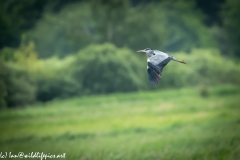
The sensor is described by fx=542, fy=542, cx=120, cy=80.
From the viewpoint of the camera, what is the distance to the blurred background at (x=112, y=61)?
60.3 feet

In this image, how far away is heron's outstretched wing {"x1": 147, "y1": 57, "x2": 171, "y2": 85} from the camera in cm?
Answer: 532

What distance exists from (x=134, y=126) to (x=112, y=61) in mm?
3519

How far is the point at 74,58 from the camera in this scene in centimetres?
2088

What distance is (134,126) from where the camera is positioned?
55.8ft

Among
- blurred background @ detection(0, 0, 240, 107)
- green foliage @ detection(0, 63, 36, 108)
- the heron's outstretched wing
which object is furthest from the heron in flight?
blurred background @ detection(0, 0, 240, 107)

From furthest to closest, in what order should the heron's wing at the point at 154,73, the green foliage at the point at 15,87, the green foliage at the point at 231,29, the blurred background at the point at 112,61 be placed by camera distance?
the green foliage at the point at 231,29
the blurred background at the point at 112,61
the green foliage at the point at 15,87
the heron's wing at the point at 154,73

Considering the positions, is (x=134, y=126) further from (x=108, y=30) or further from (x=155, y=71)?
(x=155, y=71)

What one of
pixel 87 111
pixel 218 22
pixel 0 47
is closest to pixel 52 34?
pixel 0 47

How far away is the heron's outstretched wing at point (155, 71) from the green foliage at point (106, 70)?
14183 mm

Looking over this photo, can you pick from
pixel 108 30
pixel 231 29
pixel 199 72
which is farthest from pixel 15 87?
pixel 231 29

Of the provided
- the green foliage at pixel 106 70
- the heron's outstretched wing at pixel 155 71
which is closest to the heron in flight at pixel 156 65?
the heron's outstretched wing at pixel 155 71

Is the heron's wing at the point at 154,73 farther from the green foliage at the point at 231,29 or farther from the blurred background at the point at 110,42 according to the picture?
the green foliage at the point at 231,29

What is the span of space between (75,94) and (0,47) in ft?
11.8

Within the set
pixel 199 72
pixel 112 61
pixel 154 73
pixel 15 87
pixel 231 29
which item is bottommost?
pixel 154 73
